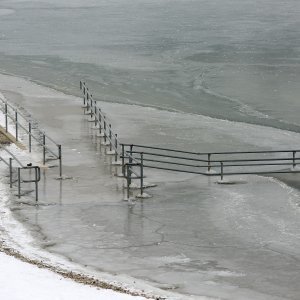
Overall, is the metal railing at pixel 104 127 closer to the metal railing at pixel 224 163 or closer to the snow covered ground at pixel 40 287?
the metal railing at pixel 224 163

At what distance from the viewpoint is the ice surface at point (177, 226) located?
18.1 meters

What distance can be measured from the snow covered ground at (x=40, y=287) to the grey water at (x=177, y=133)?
1.84 metres

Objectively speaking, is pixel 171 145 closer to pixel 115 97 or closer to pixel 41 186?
pixel 41 186

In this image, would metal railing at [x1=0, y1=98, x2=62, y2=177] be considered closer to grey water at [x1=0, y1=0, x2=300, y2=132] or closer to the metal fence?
the metal fence

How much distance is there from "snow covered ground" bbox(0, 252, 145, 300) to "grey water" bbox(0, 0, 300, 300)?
1837 mm

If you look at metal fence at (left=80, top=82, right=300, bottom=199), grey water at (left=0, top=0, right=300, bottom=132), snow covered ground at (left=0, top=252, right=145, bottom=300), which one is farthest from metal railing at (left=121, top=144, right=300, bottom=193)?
snow covered ground at (left=0, top=252, right=145, bottom=300)

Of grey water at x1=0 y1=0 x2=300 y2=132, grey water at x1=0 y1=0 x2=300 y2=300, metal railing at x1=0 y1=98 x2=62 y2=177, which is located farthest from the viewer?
grey water at x1=0 y1=0 x2=300 y2=132

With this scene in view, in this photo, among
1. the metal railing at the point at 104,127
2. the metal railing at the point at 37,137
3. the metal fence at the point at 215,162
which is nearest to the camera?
the metal fence at the point at 215,162

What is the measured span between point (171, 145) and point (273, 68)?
2524 cm

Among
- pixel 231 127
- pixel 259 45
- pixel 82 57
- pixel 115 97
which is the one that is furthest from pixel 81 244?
pixel 259 45

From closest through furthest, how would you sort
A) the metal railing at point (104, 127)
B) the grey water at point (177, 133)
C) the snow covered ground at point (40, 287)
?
the snow covered ground at point (40, 287), the grey water at point (177, 133), the metal railing at point (104, 127)

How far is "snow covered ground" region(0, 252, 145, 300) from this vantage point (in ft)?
50.8

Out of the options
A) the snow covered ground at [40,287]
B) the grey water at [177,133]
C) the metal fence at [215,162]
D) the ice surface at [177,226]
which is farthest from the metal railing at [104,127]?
the snow covered ground at [40,287]

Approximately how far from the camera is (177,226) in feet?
72.1
